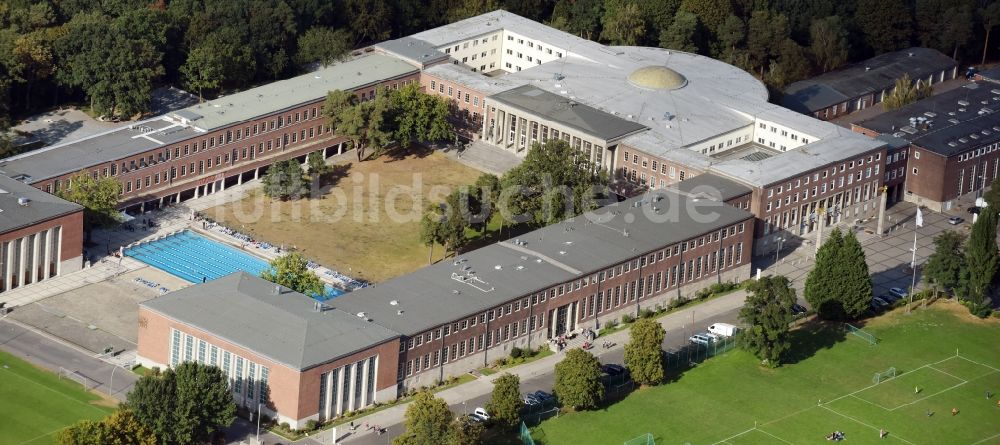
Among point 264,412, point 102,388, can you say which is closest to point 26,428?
point 102,388

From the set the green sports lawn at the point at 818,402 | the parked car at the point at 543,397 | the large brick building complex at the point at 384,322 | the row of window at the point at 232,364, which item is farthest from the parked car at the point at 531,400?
the row of window at the point at 232,364

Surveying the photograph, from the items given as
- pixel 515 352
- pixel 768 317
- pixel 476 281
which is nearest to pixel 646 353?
pixel 515 352

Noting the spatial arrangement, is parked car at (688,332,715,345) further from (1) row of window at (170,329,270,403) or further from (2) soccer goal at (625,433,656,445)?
(1) row of window at (170,329,270,403)

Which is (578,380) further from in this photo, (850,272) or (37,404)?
(37,404)

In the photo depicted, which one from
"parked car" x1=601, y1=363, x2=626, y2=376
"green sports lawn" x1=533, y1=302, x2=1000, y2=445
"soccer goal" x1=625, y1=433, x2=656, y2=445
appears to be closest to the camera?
"soccer goal" x1=625, y1=433, x2=656, y2=445

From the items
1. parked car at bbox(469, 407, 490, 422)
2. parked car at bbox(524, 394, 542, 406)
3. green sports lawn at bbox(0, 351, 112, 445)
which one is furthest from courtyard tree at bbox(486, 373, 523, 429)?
green sports lawn at bbox(0, 351, 112, 445)

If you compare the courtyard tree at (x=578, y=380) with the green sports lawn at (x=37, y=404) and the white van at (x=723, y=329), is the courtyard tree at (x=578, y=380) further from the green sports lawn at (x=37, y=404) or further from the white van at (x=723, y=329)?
the green sports lawn at (x=37, y=404)
